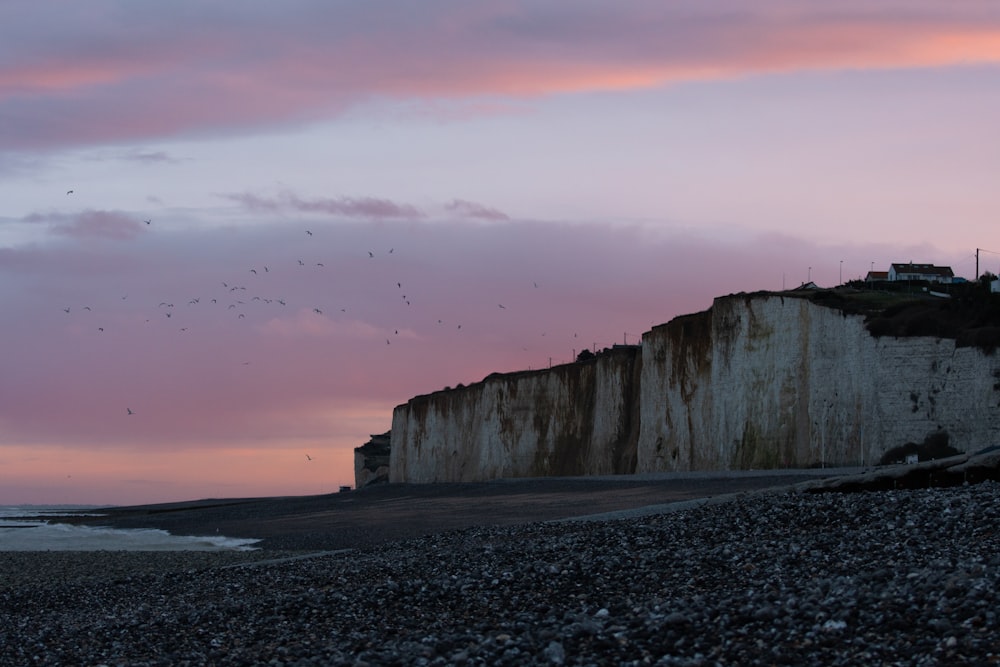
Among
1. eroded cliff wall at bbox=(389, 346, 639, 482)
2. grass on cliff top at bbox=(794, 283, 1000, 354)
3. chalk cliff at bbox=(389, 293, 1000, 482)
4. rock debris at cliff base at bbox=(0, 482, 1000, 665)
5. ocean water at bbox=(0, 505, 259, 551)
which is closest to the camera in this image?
rock debris at cliff base at bbox=(0, 482, 1000, 665)

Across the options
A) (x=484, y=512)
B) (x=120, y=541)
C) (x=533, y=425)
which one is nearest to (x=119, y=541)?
(x=120, y=541)

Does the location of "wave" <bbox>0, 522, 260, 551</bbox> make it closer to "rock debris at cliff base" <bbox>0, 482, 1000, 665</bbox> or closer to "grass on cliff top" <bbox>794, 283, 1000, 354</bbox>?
"rock debris at cliff base" <bbox>0, 482, 1000, 665</bbox>

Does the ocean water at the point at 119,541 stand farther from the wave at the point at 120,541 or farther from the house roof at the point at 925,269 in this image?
the house roof at the point at 925,269

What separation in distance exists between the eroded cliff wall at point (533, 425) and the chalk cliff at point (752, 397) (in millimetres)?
99

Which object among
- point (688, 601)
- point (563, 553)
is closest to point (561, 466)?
point (563, 553)

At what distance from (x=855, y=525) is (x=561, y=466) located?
160 feet

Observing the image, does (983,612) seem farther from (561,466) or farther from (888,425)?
(561,466)

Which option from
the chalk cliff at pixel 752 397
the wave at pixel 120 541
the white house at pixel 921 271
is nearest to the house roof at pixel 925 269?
the white house at pixel 921 271

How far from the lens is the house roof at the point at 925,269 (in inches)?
3169

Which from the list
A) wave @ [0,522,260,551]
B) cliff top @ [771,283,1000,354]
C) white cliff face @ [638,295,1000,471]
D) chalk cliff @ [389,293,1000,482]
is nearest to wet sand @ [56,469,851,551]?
wave @ [0,522,260,551]

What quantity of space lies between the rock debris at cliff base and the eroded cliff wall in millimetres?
38945

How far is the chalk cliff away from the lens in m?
37.3

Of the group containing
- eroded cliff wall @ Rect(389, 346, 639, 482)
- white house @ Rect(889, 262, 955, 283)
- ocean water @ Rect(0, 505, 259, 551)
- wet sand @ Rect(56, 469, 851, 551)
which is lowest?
ocean water @ Rect(0, 505, 259, 551)

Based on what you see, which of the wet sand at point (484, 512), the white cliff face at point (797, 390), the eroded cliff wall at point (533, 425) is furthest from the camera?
the eroded cliff wall at point (533, 425)
